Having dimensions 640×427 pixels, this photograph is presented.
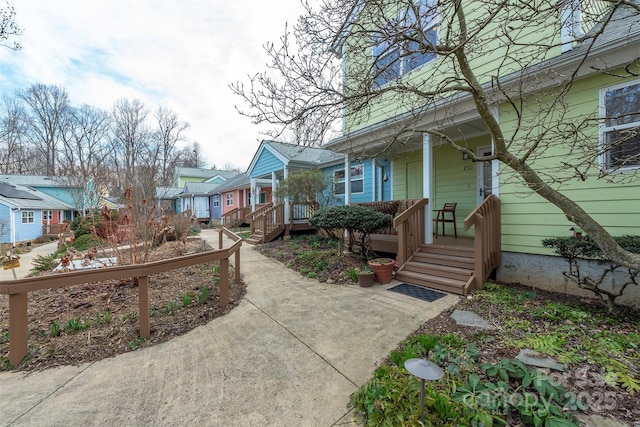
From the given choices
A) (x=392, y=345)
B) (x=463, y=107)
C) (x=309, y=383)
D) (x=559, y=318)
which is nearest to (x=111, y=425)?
(x=309, y=383)

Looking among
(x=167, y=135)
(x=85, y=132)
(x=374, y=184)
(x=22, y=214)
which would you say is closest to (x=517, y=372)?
(x=374, y=184)

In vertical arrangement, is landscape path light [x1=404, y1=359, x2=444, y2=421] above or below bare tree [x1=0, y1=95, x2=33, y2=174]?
below

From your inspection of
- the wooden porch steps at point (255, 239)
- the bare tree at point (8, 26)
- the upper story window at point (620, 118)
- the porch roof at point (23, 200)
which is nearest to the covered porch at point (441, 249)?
the upper story window at point (620, 118)

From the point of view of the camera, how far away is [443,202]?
754 cm

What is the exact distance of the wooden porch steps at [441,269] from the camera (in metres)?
4.46

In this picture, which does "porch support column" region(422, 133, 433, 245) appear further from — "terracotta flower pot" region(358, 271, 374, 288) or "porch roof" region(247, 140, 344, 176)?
"porch roof" region(247, 140, 344, 176)

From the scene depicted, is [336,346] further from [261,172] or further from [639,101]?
[261,172]

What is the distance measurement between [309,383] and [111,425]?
144 centimetres

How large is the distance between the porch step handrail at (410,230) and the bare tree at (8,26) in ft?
30.9

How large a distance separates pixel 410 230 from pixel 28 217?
25.7 metres

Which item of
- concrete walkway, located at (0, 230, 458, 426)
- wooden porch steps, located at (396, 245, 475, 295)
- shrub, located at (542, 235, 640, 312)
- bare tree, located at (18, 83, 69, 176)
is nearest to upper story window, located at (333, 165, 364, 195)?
wooden porch steps, located at (396, 245, 475, 295)

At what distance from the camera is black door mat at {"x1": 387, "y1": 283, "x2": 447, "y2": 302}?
4.26 metres

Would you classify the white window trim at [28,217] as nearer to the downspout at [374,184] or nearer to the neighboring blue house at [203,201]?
the neighboring blue house at [203,201]

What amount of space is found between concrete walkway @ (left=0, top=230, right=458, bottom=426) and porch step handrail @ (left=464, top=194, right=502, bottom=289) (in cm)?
114
